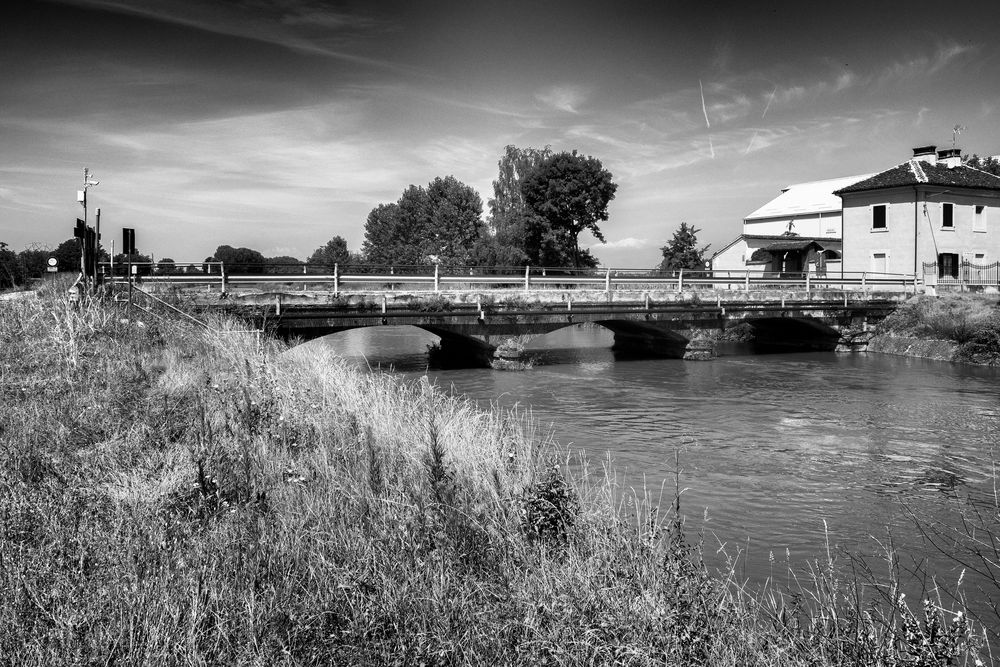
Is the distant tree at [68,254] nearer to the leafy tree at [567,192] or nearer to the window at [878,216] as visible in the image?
the leafy tree at [567,192]

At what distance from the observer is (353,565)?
5727 millimetres

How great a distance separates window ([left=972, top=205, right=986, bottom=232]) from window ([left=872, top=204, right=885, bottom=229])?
5.19m

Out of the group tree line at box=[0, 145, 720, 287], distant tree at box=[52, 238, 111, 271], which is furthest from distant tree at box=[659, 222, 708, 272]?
distant tree at box=[52, 238, 111, 271]

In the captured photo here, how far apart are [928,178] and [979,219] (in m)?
4.82

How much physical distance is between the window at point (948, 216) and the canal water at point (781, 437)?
15.4m

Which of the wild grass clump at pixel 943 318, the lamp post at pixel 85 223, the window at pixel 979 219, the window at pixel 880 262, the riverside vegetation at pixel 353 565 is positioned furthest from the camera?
the window at pixel 880 262

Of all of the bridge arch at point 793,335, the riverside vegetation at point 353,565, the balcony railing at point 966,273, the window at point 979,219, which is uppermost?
the window at point 979,219

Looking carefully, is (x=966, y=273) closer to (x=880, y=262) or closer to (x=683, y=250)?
(x=880, y=262)

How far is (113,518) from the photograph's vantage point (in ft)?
20.9

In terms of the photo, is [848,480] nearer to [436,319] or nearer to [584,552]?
[584,552]

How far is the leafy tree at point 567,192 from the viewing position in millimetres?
64000

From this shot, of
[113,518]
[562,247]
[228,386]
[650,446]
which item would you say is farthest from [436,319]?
[562,247]

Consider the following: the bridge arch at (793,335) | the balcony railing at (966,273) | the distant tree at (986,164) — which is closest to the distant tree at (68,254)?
the bridge arch at (793,335)

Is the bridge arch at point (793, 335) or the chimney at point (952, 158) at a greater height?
the chimney at point (952, 158)
